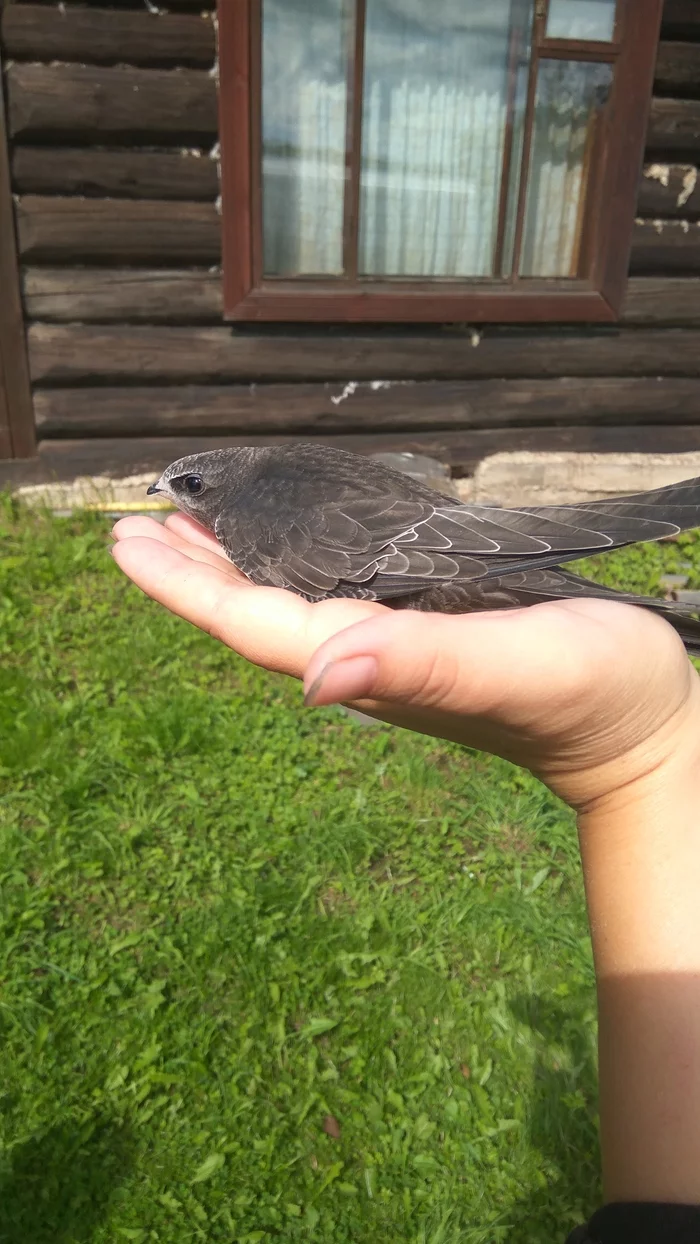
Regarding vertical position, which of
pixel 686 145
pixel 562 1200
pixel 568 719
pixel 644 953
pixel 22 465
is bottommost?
pixel 562 1200

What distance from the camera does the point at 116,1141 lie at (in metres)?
2.64

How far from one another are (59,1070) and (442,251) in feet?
19.0

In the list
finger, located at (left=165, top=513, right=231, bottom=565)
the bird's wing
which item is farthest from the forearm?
finger, located at (left=165, top=513, right=231, bottom=565)

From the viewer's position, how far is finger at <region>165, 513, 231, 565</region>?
3143mm

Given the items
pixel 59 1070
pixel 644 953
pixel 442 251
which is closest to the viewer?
pixel 644 953

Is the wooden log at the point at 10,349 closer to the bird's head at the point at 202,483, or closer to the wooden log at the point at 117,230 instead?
the wooden log at the point at 117,230

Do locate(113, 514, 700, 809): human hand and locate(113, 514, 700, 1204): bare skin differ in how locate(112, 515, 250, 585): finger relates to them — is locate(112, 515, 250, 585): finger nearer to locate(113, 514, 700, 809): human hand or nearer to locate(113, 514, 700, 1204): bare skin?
locate(113, 514, 700, 809): human hand

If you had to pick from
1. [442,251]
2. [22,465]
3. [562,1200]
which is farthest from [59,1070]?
[442,251]

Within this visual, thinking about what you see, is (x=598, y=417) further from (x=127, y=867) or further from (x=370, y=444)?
(x=127, y=867)

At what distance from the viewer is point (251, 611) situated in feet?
6.24

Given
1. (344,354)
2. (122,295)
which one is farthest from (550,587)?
(122,295)

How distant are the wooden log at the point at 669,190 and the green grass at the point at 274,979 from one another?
448 cm

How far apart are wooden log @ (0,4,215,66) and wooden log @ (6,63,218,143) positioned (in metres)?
0.07

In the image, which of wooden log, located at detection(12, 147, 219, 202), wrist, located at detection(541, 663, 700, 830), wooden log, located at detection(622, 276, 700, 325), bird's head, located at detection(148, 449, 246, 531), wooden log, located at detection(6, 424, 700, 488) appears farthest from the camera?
→ wooden log, located at detection(622, 276, 700, 325)
